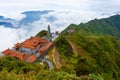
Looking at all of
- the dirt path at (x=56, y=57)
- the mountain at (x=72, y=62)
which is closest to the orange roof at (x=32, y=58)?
the mountain at (x=72, y=62)

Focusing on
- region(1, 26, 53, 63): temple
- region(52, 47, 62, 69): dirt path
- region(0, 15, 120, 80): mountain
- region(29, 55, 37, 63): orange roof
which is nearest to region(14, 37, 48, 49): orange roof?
region(1, 26, 53, 63): temple

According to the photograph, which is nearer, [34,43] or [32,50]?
[32,50]

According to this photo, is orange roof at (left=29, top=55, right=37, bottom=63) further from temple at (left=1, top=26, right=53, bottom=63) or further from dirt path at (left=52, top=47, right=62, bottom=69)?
dirt path at (left=52, top=47, right=62, bottom=69)

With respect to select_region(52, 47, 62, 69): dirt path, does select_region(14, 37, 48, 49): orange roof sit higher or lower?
higher

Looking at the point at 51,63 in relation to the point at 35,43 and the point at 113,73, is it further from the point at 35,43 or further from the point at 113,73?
the point at 113,73

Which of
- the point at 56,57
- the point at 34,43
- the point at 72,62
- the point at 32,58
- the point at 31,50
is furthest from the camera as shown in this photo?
the point at 34,43

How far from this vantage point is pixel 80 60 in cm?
6969

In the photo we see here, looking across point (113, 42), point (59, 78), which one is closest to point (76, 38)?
point (113, 42)

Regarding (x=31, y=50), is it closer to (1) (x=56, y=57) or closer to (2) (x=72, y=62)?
(1) (x=56, y=57)

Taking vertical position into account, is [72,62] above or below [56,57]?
below

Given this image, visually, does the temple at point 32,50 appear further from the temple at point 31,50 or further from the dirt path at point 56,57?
the dirt path at point 56,57

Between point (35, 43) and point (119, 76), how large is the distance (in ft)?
117

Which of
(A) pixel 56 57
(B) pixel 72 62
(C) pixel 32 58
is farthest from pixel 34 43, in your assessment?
(B) pixel 72 62

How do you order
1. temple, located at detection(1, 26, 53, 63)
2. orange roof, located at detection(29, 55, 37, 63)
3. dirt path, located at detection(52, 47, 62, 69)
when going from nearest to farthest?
A: 1. dirt path, located at detection(52, 47, 62, 69)
2. orange roof, located at detection(29, 55, 37, 63)
3. temple, located at detection(1, 26, 53, 63)
